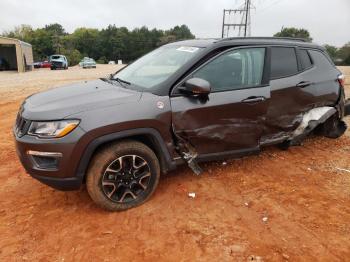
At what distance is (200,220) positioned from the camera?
3.44m

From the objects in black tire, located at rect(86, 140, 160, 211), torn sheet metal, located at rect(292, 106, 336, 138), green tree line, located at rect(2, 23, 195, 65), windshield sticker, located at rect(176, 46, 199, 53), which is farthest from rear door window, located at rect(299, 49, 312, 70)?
green tree line, located at rect(2, 23, 195, 65)

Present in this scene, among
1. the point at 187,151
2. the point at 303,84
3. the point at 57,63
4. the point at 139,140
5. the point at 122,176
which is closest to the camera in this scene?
the point at 122,176

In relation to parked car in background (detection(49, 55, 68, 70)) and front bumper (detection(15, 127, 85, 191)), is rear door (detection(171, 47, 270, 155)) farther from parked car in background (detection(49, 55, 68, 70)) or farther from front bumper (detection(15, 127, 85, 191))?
parked car in background (detection(49, 55, 68, 70))

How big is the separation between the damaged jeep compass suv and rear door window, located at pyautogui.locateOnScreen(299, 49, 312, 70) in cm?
2

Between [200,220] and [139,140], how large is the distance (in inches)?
42.3

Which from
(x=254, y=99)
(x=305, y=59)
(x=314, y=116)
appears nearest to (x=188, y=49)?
(x=254, y=99)

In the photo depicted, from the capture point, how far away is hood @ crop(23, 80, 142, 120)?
3.24 m

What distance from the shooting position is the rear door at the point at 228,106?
373 cm

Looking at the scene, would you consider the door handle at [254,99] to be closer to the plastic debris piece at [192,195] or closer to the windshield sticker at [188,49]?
the windshield sticker at [188,49]

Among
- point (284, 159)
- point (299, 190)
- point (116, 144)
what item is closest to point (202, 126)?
point (116, 144)

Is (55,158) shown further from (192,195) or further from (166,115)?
(192,195)

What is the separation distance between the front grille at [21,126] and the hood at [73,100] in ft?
0.20

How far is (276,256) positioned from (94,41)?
314 feet

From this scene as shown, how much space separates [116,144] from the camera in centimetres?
340
